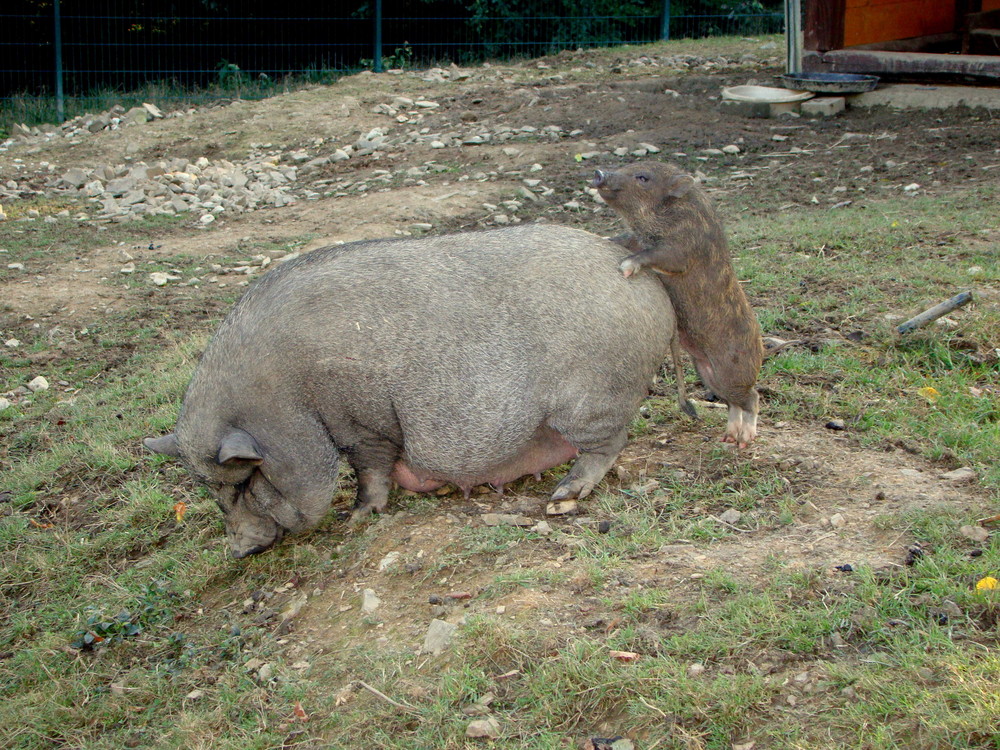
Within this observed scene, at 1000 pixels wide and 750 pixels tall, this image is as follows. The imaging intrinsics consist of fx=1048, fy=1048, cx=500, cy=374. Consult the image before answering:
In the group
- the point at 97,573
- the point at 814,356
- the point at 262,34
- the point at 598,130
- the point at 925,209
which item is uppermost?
the point at 262,34

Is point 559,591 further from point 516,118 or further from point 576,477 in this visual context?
point 516,118

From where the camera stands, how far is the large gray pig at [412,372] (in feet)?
14.5

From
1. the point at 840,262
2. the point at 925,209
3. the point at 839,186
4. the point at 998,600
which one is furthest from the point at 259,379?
the point at 839,186

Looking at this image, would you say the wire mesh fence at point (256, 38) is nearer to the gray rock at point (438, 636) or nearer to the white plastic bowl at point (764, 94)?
the white plastic bowl at point (764, 94)

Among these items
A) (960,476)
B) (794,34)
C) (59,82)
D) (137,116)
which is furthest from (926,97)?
(59,82)

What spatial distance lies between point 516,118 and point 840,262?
6.55 m

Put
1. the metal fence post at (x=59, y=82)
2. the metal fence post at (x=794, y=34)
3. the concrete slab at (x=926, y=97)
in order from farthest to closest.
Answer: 1. the metal fence post at (x=59, y=82)
2. the metal fence post at (x=794, y=34)
3. the concrete slab at (x=926, y=97)

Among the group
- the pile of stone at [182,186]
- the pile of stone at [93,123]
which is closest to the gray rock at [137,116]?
the pile of stone at [93,123]

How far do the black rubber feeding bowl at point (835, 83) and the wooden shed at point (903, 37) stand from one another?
27cm

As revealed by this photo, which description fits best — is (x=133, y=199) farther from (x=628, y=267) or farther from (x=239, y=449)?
(x=628, y=267)

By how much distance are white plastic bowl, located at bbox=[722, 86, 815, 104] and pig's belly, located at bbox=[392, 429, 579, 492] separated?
8.31m

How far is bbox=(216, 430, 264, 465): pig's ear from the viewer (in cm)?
426

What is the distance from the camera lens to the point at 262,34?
1808 cm

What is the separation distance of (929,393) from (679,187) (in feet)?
5.48
